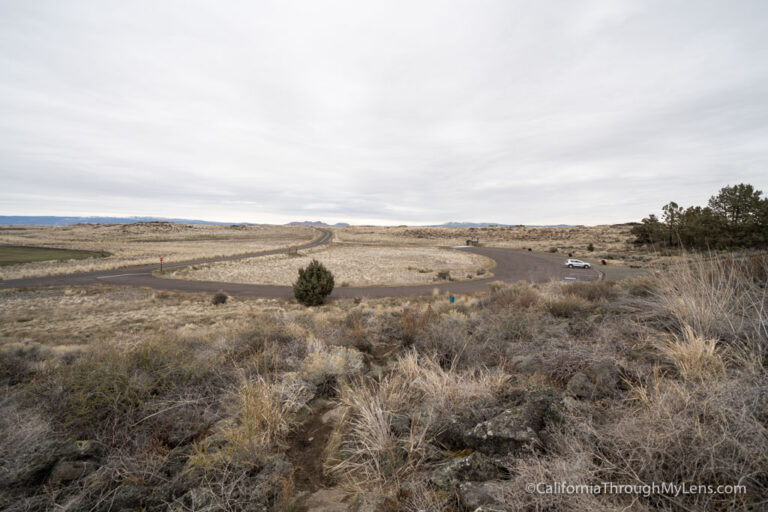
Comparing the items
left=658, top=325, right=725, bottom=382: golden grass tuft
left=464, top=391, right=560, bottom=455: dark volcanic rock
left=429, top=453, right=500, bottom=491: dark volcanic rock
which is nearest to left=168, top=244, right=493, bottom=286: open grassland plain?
left=658, top=325, right=725, bottom=382: golden grass tuft

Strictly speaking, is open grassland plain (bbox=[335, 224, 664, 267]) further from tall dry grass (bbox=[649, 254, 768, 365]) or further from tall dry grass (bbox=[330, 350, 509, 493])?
tall dry grass (bbox=[330, 350, 509, 493])

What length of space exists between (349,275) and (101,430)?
3269cm

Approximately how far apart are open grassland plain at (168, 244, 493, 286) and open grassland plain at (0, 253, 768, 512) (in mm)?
26140

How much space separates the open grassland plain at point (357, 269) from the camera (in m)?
33.2

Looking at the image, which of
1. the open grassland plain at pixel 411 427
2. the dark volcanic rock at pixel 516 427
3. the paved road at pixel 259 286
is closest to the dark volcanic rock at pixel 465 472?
the open grassland plain at pixel 411 427

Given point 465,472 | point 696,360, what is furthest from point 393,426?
point 696,360

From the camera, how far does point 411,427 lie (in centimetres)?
297

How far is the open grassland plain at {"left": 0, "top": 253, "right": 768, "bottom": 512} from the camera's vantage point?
2006 mm

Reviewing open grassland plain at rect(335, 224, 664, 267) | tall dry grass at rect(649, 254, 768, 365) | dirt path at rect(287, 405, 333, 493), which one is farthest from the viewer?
open grassland plain at rect(335, 224, 664, 267)

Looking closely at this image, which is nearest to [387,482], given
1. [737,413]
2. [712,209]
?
[737,413]

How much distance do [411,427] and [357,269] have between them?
120 feet

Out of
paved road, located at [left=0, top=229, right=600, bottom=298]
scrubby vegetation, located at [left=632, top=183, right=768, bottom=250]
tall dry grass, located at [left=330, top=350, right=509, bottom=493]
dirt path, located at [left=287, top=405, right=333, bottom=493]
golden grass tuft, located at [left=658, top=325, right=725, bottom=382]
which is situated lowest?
paved road, located at [left=0, top=229, right=600, bottom=298]

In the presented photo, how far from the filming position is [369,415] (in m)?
3.02

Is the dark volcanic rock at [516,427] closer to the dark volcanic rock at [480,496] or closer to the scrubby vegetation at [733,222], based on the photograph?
the dark volcanic rock at [480,496]
